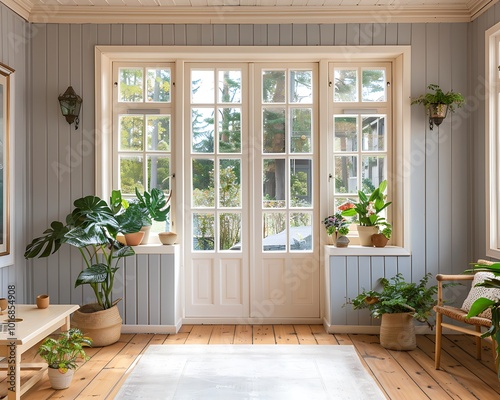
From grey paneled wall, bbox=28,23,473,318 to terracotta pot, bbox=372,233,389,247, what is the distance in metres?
0.27

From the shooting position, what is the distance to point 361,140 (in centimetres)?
480

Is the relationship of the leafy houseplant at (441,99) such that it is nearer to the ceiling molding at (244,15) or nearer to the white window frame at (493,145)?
the white window frame at (493,145)

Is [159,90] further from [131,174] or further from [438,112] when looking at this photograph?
[438,112]

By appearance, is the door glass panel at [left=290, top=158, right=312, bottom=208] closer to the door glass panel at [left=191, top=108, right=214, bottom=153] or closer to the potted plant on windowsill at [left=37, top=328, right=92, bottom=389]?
the door glass panel at [left=191, top=108, right=214, bottom=153]

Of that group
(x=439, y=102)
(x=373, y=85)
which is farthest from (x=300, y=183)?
(x=439, y=102)

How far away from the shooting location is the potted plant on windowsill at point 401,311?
4.05 meters

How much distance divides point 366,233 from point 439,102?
1339 mm

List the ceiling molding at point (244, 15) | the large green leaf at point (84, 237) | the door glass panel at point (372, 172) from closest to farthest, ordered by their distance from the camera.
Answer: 1. the large green leaf at point (84, 237)
2. the ceiling molding at point (244, 15)
3. the door glass panel at point (372, 172)

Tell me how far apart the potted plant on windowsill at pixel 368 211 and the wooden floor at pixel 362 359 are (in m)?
0.94

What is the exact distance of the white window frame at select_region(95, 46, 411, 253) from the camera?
4.57 meters

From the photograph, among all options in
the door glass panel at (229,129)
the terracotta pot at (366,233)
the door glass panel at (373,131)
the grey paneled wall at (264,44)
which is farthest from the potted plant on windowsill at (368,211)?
the door glass panel at (229,129)

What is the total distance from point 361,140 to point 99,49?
261 cm

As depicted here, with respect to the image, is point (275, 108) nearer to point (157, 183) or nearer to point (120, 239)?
point (157, 183)

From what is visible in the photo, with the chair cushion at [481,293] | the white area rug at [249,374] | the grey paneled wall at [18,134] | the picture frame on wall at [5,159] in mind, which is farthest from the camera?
the grey paneled wall at [18,134]
